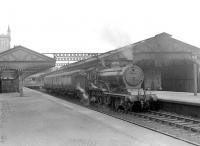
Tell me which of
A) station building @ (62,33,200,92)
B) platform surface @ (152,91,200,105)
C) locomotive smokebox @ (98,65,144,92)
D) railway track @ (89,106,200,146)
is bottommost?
railway track @ (89,106,200,146)

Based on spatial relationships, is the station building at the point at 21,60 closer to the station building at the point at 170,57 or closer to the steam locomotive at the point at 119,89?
the station building at the point at 170,57

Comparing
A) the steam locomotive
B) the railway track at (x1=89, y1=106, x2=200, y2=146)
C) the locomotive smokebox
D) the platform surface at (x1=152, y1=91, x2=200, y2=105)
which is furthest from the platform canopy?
the railway track at (x1=89, y1=106, x2=200, y2=146)

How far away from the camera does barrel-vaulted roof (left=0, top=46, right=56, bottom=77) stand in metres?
33.1

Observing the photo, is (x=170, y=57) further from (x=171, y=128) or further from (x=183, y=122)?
(x=171, y=128)

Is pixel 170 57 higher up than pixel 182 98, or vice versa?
pixel 170 57

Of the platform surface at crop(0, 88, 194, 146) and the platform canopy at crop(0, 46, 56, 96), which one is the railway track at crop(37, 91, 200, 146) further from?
the platform canopy at crop(0, 46, 56, 96)

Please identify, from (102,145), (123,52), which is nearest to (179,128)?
(102,145)

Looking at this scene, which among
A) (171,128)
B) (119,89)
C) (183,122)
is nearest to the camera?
(171,128)

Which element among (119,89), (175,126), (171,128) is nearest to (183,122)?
(175,126)

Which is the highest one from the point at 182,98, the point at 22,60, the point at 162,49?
the point at 162,49

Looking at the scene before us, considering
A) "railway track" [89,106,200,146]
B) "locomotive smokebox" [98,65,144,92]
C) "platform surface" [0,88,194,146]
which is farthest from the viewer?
"locomotive smokebox" [98,65,144,92]

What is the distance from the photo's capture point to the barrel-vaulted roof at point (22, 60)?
109 ft

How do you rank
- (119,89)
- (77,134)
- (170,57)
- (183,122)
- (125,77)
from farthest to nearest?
(170,57) < (119,89) < (125,77) < (183,122) < (77,134)

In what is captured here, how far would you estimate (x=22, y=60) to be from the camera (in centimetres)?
3366
